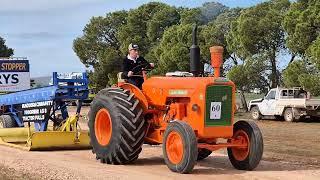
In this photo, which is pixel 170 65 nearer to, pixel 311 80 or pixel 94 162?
pixel 311 80

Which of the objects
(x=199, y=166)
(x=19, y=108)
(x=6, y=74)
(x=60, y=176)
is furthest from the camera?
(x=6, y=74)

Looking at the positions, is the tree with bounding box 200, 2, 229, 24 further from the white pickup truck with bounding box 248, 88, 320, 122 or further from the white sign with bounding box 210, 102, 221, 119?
the white sign with bounding box 210, 102, 221, 119

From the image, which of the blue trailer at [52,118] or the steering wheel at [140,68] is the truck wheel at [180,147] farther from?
the blue trailer at [52,118]

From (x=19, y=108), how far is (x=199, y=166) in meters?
7.63

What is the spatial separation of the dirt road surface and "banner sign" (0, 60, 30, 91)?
9598mm

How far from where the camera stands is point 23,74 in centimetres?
2611

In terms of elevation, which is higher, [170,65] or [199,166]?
[170,65]

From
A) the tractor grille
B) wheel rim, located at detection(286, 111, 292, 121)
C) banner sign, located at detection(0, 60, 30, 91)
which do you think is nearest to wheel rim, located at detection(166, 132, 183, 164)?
the tractor grille

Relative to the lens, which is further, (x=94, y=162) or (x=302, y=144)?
(x=302, y=144)

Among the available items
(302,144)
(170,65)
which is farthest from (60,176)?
(170,65)

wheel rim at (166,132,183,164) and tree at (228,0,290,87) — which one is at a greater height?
tree at (228,0,290,87)

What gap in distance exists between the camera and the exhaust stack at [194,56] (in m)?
10.3

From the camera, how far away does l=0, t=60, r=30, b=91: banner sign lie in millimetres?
23688

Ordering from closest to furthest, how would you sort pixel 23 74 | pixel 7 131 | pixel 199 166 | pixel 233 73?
pixel 199 166 → pixel 7 131 → pixel 23 74 → pixel 233 73
